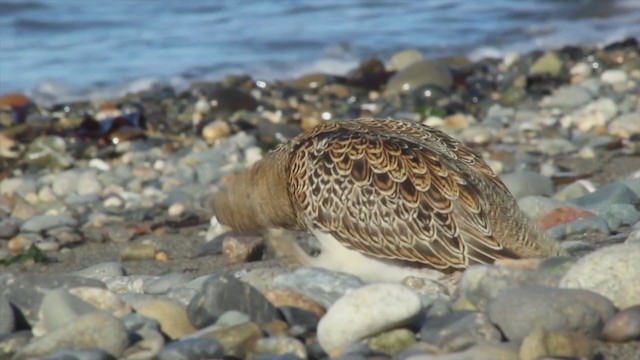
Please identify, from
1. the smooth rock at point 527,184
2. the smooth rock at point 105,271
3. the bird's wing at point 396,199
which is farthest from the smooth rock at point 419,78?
the bird's wing at point 396,199

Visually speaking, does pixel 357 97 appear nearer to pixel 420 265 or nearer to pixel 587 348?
pixel 420 265

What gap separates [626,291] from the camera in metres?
4.66

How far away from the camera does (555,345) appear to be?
14.0ft

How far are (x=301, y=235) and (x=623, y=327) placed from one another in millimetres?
3399

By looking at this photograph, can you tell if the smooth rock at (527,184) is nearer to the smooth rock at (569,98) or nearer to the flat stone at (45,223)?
the flat stone at (45,223)

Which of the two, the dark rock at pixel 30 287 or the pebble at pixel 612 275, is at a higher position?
the pebble at pixel 612 275

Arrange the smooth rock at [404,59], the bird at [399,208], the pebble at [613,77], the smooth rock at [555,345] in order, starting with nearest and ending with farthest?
the smooth rock at [555,345], the bird at [399,208], the pebble at [613,77], the smooth rock at [404,59]

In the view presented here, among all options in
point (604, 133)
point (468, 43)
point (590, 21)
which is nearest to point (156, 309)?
point (604, 133)

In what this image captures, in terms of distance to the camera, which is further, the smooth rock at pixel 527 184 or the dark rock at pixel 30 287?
the smooth rock at pixel 527 184

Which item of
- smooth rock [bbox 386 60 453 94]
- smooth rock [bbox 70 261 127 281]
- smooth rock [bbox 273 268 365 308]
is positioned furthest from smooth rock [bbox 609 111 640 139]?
smooth rock [bbox 273 268 365 308]

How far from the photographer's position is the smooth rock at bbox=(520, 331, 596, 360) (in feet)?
13.8

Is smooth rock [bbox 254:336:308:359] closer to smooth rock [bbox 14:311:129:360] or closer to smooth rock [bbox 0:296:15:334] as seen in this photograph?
smooth rock [bbox 14:311:129:360]

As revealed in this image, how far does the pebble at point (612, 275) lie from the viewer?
4.66 metres

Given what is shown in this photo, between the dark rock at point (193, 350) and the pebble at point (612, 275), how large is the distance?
Answer: 1.27 meters
